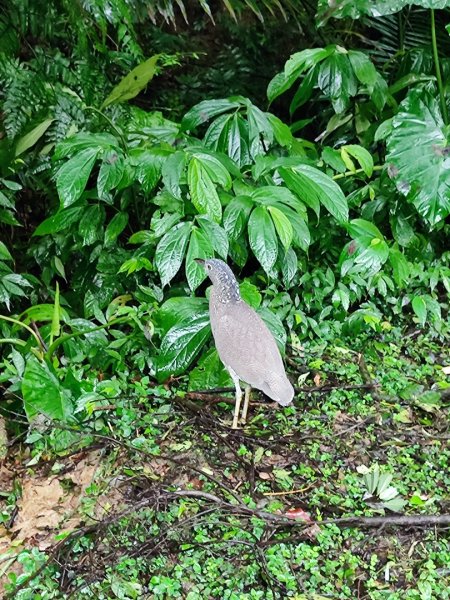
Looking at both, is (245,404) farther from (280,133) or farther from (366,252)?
(280,133)

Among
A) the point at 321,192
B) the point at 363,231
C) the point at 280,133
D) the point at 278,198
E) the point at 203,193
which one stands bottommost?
the point at 363,231

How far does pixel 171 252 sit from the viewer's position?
3.48m

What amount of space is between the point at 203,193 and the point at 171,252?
0.33m

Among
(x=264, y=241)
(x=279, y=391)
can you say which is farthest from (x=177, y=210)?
(x=279, y=391)

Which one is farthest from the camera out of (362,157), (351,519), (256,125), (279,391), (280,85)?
(280,85)

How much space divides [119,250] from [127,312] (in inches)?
23.5

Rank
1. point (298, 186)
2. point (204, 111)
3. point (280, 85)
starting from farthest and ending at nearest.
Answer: point (280, 85) → point (204, 111) → point (298, 186)

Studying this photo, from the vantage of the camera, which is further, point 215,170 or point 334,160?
point 334,160

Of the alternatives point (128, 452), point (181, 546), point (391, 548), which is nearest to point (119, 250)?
point (128, 452)

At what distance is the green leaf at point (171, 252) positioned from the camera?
3.45 metres

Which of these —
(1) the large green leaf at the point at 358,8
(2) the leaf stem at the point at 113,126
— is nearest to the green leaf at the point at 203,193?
(2) the leaf stem at the point at 113,126

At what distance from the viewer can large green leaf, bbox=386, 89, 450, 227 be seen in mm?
4117

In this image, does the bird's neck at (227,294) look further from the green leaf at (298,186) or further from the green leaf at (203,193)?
the green leaf at (298,186)

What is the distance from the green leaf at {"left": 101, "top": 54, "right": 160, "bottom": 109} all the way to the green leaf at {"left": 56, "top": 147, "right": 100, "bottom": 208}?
2.27 feet
